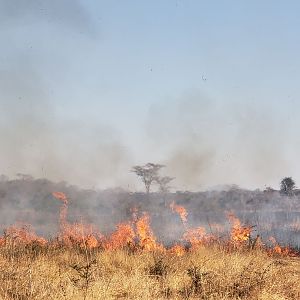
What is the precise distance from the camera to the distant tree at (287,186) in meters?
46.2

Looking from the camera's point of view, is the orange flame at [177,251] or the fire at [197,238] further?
the fire at [197,238]

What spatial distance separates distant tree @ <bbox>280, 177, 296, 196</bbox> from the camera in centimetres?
4625

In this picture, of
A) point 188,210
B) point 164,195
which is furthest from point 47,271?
point 164,195

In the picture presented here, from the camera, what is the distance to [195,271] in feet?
25.9

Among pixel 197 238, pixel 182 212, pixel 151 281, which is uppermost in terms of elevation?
pixel 182 212

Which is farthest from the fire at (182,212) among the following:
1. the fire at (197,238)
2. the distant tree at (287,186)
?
the distant tree at (287,186)

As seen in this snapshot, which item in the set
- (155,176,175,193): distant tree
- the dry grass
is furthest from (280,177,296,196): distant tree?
the dry grass

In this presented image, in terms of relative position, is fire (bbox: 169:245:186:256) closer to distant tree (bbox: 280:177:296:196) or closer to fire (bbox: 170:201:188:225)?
fire (bbox: 170:201:188:225)

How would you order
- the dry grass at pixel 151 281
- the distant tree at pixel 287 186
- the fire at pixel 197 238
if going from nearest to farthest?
1. the dry grass at pixel 151 281
2. the fire at pixel 197 238
3. the distant tree at pixel 287 186

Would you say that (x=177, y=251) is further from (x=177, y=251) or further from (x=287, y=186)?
(x=287, y=186)

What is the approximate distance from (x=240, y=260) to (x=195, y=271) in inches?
60.8

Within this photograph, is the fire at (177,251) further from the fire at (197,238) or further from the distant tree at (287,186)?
the distant tree at (287,186)

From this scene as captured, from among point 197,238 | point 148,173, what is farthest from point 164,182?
point 197,238

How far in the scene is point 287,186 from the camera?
47.6m
